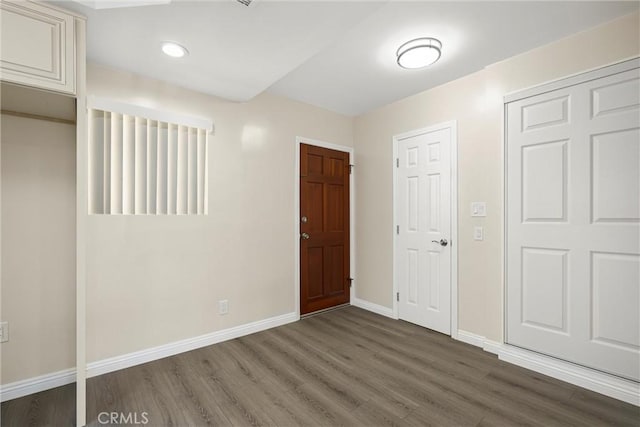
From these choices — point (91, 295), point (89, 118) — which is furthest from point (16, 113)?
point (91, 295)

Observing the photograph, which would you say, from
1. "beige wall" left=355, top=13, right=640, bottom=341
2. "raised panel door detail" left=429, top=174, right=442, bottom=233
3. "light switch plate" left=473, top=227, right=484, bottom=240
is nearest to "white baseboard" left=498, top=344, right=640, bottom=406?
"beige wall" left=355, top=13, right=640, bottom=341

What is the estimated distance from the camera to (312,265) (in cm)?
362

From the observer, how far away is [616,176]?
200 cm

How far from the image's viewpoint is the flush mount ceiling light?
7.38ft

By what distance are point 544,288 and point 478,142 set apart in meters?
1.39

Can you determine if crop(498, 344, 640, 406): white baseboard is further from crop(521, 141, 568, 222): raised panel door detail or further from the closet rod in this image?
the closet rod

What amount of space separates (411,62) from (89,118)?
264cm

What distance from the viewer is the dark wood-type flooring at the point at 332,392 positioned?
1771 mm

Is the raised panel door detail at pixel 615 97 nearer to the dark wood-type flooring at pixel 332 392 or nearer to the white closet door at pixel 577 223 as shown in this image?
the white closet door at pixel 577 223

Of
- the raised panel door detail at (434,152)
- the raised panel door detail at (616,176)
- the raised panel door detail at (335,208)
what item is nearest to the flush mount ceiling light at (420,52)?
the raised panel door detail at (434,152)

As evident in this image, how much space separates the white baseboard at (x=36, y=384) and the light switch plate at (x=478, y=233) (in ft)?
11.6

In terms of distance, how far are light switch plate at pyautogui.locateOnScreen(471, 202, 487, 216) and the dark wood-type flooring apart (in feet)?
4.16

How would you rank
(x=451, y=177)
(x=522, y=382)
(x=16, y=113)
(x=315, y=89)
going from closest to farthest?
(x=16, y=113) → (x=522, y=382) → (x=451, y=177) → (x=315, y=89)

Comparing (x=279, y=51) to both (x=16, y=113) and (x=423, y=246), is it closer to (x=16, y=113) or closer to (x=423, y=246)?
(x=16, y=113)
